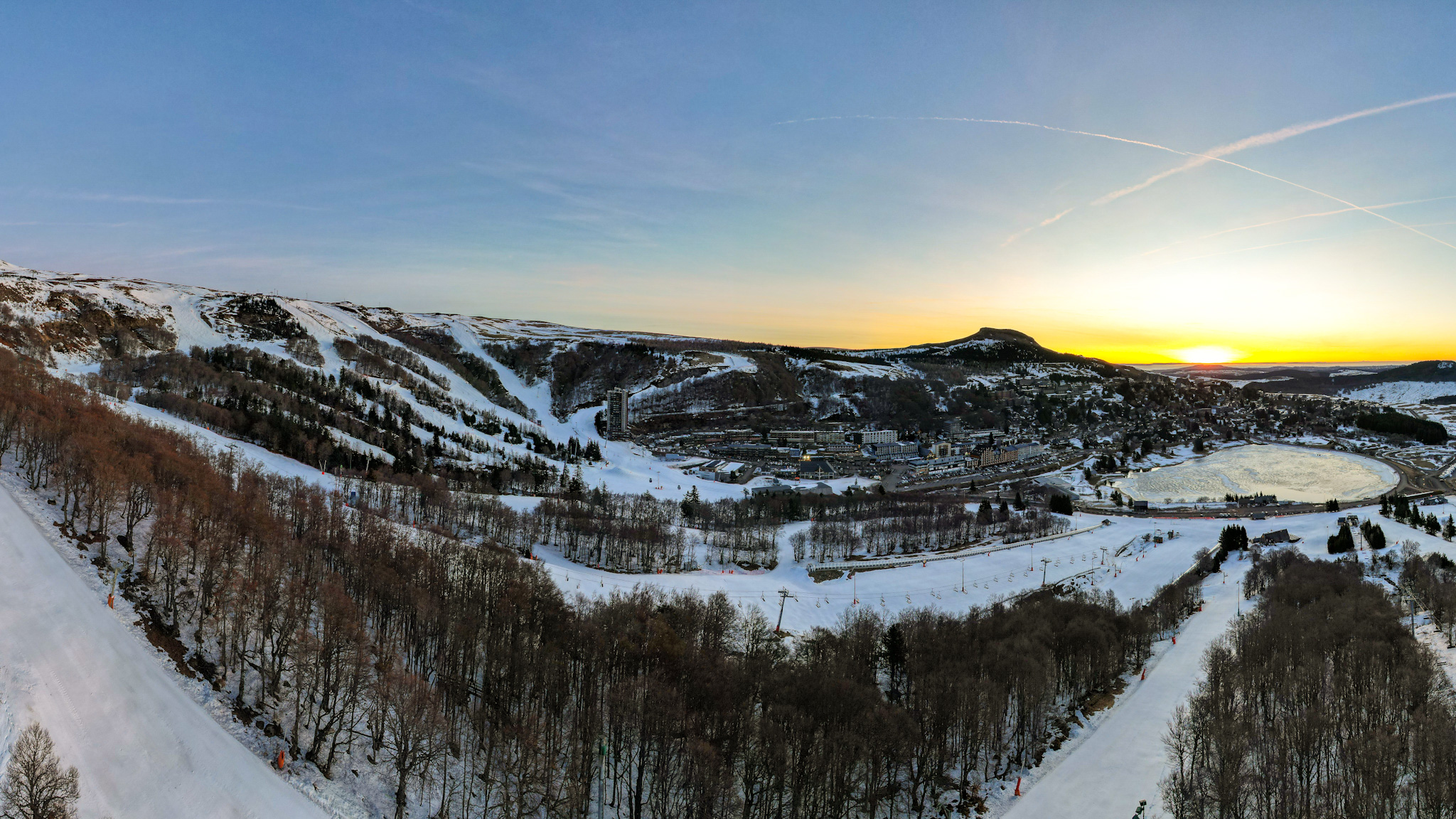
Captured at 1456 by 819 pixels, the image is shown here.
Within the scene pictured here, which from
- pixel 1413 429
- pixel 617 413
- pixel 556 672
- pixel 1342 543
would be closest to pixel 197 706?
pixel 556 672

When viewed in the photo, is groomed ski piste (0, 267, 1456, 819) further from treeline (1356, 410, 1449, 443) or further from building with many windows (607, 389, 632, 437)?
treeline (1356, 410, 1449, 443)

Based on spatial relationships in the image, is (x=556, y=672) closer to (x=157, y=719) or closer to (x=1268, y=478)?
(x=157, y=719)

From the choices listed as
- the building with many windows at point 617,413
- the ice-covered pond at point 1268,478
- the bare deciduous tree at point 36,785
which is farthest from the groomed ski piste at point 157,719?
the building with many windows at point 617,413

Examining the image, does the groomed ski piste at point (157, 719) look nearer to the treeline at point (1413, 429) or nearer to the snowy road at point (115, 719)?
the snowy road at point (115, 719)

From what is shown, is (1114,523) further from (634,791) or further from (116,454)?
(116,454)

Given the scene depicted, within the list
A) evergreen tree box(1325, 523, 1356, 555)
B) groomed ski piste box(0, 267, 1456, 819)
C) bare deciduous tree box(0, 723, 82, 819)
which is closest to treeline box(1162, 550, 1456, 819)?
groomed ski piste box(0, 267, 1456, 819)
